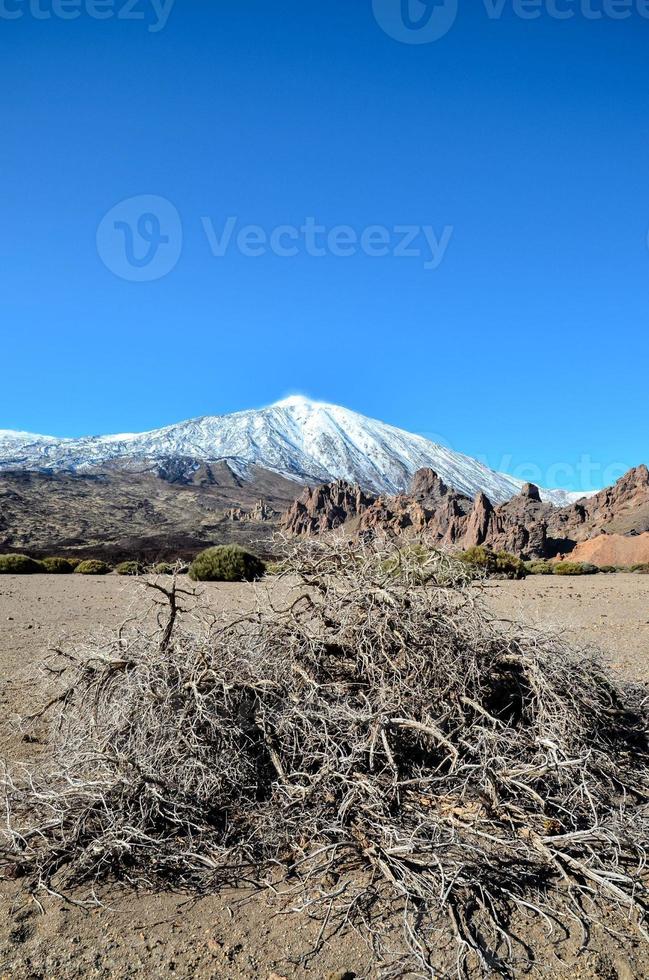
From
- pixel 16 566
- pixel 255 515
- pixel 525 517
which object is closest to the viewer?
pixel 16 566

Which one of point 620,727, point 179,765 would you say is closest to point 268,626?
point 179,765

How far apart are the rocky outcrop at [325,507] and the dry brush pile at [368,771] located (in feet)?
142

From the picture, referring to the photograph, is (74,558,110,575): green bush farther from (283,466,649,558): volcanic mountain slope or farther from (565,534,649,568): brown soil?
(565,534,649,568): brown soil

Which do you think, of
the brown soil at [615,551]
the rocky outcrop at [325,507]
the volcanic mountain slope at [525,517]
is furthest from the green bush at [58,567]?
the rocky outcrop at [325,507]

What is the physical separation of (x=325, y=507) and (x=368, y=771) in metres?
49.2

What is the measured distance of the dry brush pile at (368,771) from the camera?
2.52 metres

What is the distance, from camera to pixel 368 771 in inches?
123

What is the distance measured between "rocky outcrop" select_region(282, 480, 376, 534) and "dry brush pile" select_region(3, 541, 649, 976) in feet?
142

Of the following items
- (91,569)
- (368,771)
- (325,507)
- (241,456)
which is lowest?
(91,569)

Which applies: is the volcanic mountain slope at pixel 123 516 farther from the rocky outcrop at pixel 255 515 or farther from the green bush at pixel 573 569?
the green bush at pixel 573 569

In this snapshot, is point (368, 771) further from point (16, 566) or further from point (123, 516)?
point (123, 516)

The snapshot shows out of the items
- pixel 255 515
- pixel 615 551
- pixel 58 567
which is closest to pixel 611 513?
pixel 615 551

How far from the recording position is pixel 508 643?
3732 millimetres

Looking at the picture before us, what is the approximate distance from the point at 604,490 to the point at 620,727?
42.6 m
